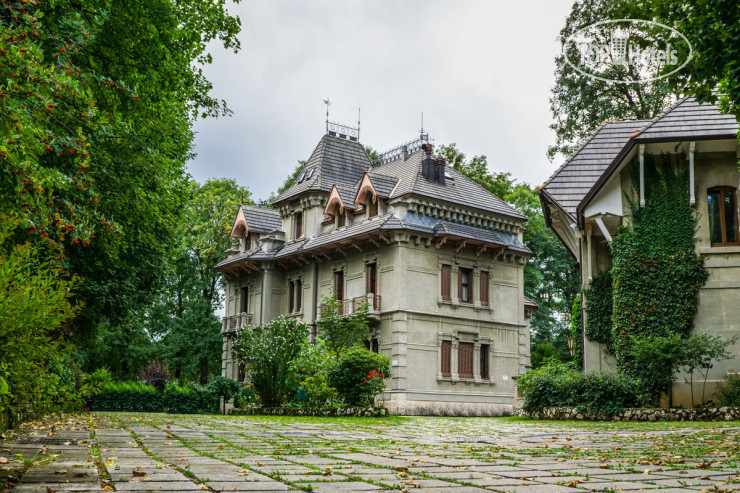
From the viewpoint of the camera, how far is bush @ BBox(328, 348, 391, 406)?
2316cm

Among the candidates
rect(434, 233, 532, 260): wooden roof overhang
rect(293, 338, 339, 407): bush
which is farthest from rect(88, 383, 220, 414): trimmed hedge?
rect(434, 233, 532, 260): wooden roof overhang

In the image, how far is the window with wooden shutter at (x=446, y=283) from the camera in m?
33.3

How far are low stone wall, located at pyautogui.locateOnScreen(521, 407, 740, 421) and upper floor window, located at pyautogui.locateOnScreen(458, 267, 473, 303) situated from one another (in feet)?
47.3

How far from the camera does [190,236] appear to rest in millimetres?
47625

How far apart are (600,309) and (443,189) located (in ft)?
43.1

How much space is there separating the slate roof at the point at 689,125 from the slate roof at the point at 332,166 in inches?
779

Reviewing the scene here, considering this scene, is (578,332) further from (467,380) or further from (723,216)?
(467,380)

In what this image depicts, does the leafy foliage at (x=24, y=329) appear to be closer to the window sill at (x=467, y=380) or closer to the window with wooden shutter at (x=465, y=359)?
the window sill at (x=467, y=380)

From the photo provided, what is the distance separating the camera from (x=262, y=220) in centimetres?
4284

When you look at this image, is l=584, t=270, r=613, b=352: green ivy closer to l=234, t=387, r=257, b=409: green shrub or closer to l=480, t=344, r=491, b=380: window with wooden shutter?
l=480, t=344, r=491, b=380: window with wooden shutter

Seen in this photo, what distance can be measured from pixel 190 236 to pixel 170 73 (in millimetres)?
32834

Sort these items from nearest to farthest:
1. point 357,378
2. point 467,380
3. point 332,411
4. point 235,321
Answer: point 332,411
point 357,378
point 467,380
point 235,321

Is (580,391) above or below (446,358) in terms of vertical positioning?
below

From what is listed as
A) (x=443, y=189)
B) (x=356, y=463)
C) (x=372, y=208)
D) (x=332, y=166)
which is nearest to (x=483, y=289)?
(x=443, y=189)
